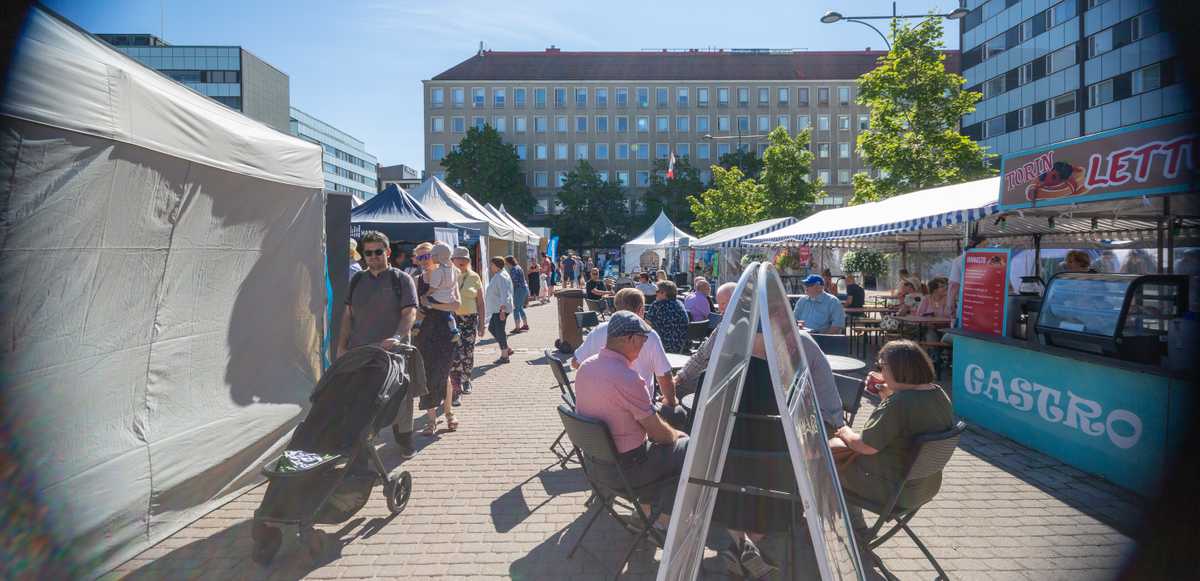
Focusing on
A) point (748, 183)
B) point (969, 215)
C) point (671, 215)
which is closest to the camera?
point (969, 215)

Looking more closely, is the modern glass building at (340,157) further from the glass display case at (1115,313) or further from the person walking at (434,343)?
the glass display case at (1115,313)

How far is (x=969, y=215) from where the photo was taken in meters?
8.31

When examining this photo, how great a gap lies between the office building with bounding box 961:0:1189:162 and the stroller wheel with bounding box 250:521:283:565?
35189 millimetres

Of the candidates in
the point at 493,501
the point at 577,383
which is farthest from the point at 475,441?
the point at 577,383

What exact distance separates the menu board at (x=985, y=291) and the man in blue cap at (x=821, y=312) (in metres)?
1.46

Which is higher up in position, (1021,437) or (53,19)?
(53,19)

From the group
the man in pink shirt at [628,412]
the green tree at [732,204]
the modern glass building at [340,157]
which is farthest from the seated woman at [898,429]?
the modern glass building at [340,157]

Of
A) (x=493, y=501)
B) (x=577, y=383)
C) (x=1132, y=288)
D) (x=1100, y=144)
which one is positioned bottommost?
(x=493, y=501)

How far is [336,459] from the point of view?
3918 millimetres

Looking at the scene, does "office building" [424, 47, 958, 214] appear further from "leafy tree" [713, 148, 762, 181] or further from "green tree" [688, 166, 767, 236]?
"green tree" [688, 166, 767, 236]

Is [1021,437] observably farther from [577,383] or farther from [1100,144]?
[577,383]

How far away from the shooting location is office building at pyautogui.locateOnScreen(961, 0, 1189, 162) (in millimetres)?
33500

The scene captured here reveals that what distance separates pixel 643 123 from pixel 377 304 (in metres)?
75.5

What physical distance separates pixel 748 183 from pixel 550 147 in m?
42.6
